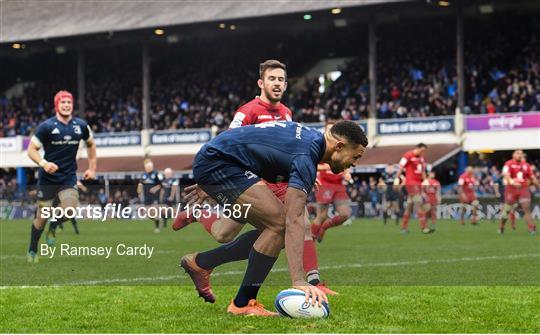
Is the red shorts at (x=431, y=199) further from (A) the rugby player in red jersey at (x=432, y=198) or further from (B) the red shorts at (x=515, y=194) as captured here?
(B) the red shorts at (x=515, y=194)

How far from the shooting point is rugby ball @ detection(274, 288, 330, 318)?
739 cm

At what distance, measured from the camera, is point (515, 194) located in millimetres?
23562

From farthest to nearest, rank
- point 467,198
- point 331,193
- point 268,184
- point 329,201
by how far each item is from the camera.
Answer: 1. point 467,198
2. point 329,201
3. point 331,193
4. point 268,184

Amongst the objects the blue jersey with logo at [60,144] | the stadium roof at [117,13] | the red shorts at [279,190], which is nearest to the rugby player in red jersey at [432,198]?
the stadium roof at [117,13]

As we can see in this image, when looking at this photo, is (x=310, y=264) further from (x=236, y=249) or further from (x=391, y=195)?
(x=391, y=195)

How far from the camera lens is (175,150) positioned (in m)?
46.7

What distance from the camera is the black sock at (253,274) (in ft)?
25.2

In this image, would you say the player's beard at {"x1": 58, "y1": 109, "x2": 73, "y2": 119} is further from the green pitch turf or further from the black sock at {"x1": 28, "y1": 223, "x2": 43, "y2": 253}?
the green pitch turf

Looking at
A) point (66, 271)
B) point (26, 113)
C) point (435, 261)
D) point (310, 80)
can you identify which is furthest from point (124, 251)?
point (26, 113)

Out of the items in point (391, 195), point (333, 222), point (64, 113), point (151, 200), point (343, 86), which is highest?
point (343, 86)

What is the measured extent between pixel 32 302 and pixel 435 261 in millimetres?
6989

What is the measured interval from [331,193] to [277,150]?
35.1ft

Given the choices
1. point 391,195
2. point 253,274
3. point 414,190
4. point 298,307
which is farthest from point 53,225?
point 391,195

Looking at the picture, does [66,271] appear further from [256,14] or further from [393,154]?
[256,14]
